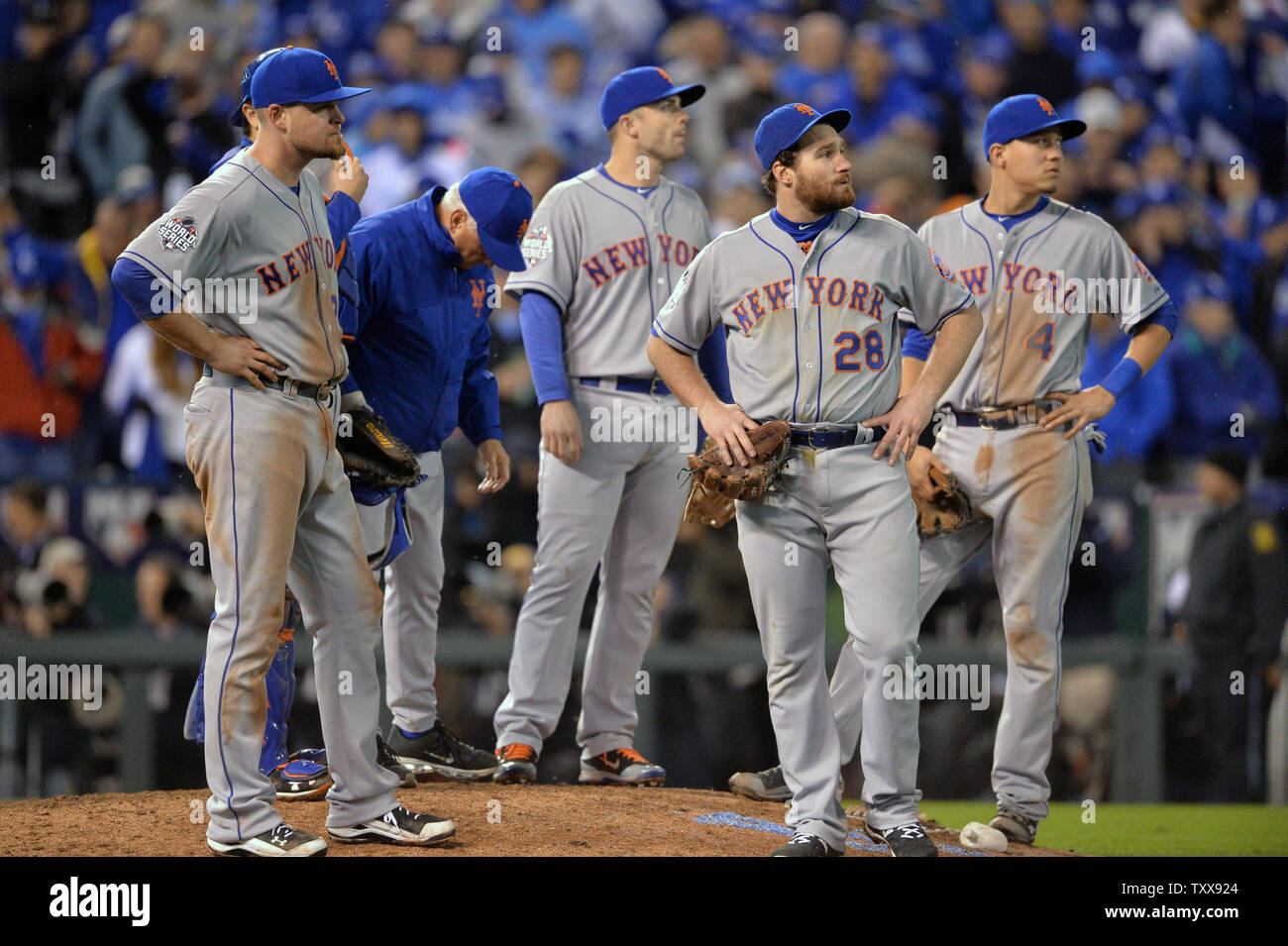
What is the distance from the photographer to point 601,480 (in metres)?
4.84

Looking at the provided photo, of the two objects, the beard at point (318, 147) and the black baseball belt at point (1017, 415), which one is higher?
the beard at point (318, 147)

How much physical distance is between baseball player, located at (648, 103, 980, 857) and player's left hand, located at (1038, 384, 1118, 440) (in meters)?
0.65

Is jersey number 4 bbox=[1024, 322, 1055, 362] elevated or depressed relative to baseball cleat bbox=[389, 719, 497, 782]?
elevated

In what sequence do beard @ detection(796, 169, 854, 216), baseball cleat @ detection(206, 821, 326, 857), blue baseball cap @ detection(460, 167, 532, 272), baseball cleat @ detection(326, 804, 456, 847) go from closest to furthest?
baseball cleat @ detection(206, 821, 326, 857), baseball cleat @ detection(326, 804, 456, 847), beard @ detection(796, 169, 854, 216), blue baseball cap @ detection(460, 167, 532, 272)

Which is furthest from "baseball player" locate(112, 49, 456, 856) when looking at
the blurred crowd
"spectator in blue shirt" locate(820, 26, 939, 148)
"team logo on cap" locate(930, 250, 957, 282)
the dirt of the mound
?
"spectator in blue shirt" locate(820, 26, 939, 148)

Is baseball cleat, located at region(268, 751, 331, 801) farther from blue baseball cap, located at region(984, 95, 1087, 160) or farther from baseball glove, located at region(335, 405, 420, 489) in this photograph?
blue baseball cap, located at region(984, 95, 1087, 160)

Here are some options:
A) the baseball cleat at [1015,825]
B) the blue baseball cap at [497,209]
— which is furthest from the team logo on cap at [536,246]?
the baseball cleat at [1015,825]

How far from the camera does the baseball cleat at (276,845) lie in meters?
3.49

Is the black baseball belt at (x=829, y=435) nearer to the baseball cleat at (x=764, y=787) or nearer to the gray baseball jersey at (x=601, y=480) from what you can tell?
the gray baseball jersey at (x=601, y=480)

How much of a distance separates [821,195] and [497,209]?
3.61 feet

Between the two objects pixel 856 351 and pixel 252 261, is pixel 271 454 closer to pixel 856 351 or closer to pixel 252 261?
pixel 252 261

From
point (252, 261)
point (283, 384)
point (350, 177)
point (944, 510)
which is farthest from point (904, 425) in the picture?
point (350, 177)

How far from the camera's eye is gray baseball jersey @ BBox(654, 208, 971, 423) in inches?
150

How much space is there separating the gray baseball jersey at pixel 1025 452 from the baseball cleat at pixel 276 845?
1.71 m
